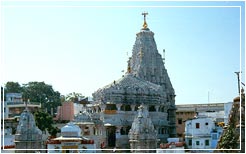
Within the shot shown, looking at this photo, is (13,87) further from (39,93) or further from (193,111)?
(193,111)

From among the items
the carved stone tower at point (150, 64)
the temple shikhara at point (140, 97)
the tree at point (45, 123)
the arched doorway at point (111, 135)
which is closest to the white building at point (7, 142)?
the tree at point (45, 123)

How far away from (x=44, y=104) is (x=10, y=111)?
15.4 ft

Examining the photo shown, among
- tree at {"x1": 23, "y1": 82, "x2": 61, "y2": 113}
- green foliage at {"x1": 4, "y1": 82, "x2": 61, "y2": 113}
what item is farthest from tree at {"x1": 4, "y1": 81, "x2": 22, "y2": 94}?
tree at {"x1": 23, "y1": 82, "x2": 61, "y2": 113}

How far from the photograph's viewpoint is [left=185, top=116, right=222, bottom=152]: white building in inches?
923

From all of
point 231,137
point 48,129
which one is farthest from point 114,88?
point 231,137

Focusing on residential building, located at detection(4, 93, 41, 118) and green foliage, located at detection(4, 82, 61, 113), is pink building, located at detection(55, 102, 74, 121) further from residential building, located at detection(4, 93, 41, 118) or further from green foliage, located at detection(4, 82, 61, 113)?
green foliage, located at detection(4, 82, 61, 113)

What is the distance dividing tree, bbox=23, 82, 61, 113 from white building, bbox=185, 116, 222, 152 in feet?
44.8

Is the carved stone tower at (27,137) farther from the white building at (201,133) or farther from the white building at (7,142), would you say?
the white building at (201,133)

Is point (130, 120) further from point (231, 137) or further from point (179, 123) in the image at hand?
point (231, 137)

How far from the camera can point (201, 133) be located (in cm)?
2383

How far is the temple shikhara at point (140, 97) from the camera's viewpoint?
25.7 m

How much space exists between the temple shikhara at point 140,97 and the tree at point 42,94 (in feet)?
26.4

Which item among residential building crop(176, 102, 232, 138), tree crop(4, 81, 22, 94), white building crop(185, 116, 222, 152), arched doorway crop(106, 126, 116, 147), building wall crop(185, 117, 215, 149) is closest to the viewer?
white building crop(185, 116, 222, 152)

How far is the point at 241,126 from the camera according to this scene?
13.6 metres
